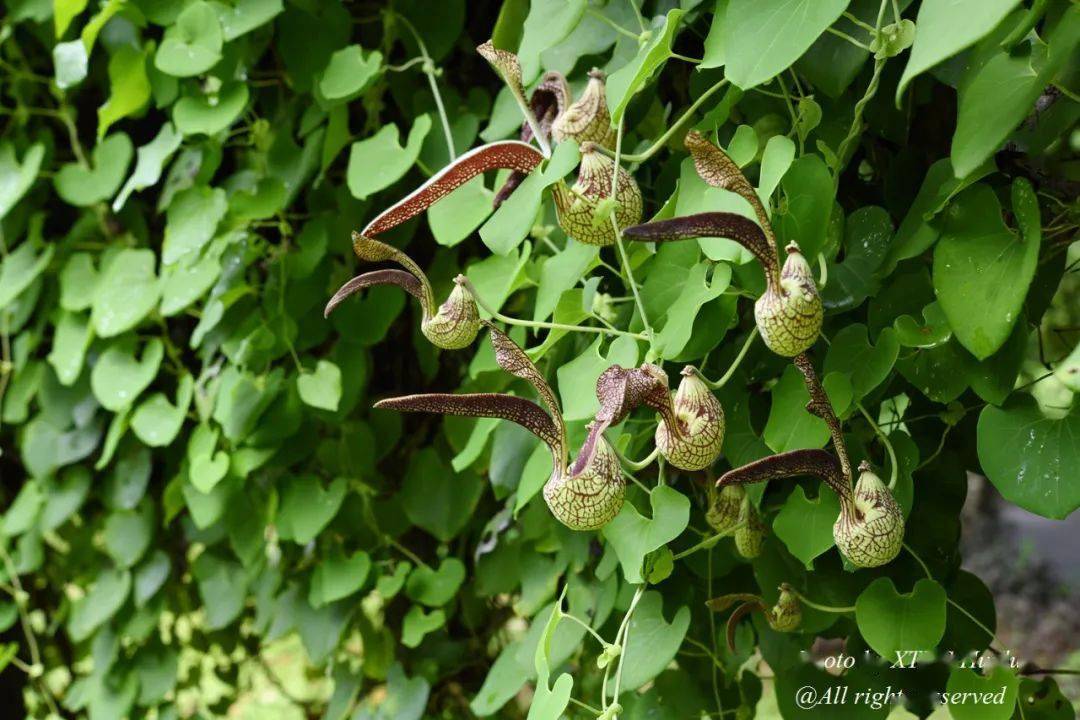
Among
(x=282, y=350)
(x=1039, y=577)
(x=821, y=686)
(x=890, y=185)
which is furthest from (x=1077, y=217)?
(x=1039, y=577)

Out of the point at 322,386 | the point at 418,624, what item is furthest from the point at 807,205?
the point at 418,624

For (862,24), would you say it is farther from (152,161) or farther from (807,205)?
(152,161)

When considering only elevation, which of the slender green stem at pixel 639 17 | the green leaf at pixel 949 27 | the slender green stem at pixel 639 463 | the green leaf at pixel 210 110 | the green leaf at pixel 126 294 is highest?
the green leaf at pixel 949 27

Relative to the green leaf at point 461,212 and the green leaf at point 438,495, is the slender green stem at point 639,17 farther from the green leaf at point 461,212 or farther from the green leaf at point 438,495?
the green leaf at point 438,495

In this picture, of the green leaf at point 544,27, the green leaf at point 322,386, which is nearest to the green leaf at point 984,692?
the green leaf at point 544,27

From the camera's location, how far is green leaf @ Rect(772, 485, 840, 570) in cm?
71

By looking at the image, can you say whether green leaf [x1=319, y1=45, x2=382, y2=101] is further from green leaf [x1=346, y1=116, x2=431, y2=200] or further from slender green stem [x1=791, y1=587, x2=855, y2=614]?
slender green stem [x1=791, y1=587, x2=855, y2=614]

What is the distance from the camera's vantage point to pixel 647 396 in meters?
0.62

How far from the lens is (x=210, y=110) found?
3.70 ft

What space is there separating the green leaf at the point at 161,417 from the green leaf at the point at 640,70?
741 millimetres

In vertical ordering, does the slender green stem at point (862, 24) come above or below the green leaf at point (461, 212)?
above

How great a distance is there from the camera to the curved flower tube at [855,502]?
2.09ft

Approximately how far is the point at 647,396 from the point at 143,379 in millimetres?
857

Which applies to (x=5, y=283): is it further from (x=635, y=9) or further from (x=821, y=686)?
(x=821, y=686)
